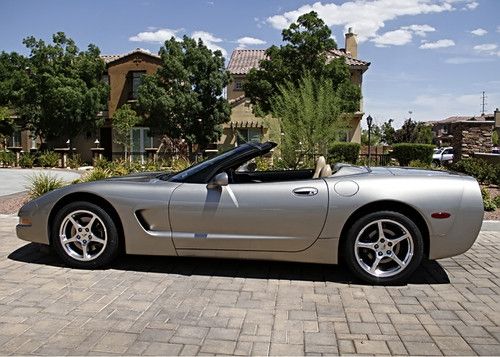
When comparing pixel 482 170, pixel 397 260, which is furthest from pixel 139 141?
pixel 397 260

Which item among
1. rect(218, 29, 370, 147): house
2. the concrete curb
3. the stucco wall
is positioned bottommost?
the concrete curb

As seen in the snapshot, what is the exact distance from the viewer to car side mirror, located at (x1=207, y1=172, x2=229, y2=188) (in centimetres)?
398

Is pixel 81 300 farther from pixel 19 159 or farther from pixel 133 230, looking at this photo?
pixel 19 159

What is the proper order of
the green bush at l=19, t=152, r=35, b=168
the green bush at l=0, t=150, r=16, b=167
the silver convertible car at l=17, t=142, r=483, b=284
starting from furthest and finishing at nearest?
1. the green bush at l=0, t=150, r=16, b=167
2. the green bush at l=19, t=152, r=35, b=168
3. the silver convertible car at l=17, t=142, r=483, b=284

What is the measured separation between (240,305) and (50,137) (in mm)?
23480

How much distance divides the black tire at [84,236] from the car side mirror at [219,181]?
1036mm

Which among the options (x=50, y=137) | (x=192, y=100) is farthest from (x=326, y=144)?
(x=50, y=137)

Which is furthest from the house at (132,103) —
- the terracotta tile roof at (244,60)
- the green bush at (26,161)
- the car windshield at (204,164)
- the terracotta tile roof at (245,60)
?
the car windshield at (204,164)

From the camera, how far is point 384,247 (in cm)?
391

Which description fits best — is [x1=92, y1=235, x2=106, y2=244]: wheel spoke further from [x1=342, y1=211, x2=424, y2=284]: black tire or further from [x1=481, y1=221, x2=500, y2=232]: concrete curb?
[x1=481, y1=221, x2=500, y2=232]: concrete curb

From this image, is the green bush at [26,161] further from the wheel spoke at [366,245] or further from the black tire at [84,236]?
the wheel spoke at [366,245]

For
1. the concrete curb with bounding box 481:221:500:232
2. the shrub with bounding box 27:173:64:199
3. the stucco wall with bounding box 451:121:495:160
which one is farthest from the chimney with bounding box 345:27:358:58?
the shrub with bounding box 27:173:64:199

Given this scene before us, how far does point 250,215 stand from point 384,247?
1.24 meters

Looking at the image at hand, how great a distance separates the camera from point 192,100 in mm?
21453
